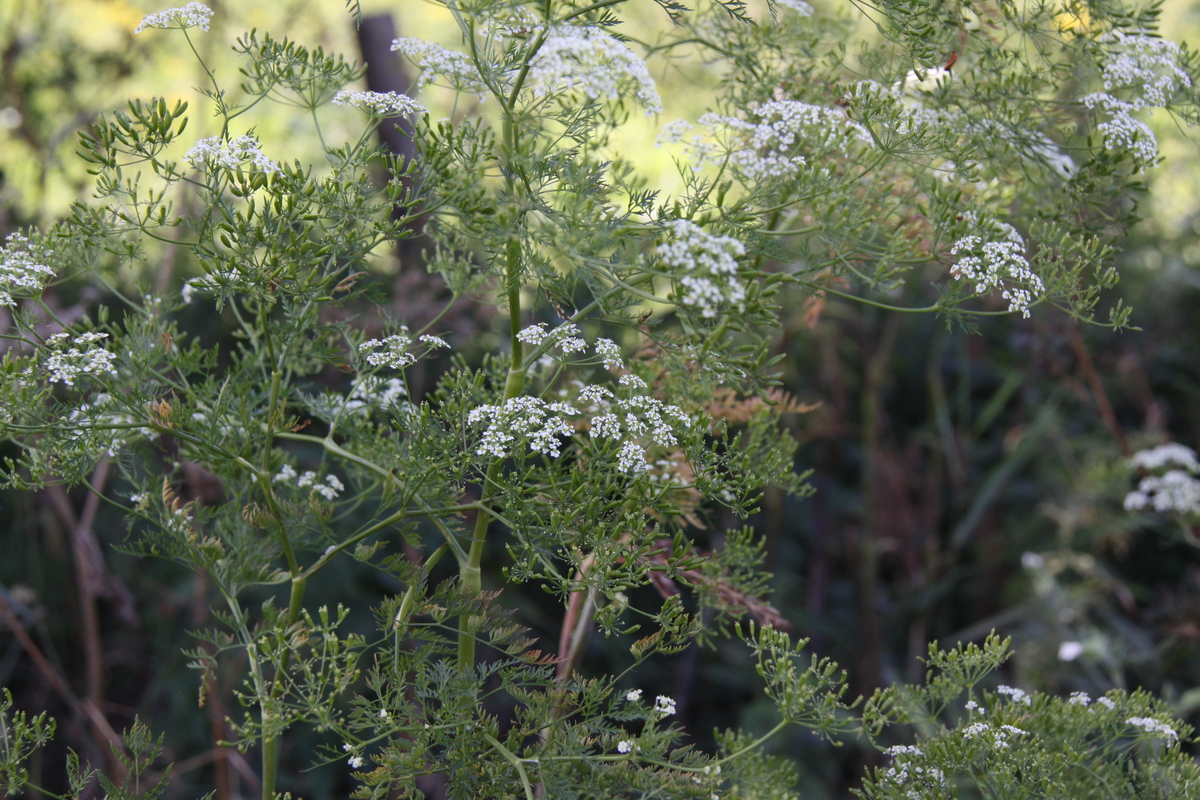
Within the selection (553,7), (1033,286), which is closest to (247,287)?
(553,7)

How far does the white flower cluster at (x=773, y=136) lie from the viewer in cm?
108

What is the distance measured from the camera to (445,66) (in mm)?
998

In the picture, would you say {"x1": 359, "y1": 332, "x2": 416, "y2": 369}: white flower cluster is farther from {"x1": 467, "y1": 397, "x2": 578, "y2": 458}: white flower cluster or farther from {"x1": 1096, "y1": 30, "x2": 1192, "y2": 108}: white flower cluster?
{"x1": 1096, "y1": 30, "x2": 1192, "y2": 108}: white flower cluster

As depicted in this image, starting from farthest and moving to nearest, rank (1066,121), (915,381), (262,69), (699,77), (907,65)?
(915,381) → (699,77) → (1066,121) → (907,65) → (262,69)

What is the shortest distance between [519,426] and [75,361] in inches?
19.9

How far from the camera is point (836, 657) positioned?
Result: 314 centimetres

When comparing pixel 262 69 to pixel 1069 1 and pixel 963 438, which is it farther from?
pixel 963 438

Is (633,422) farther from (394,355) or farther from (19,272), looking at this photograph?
(19,272)

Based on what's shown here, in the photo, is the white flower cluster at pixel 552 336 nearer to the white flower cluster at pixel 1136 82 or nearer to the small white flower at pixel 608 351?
the small white flower at pixel 608 351

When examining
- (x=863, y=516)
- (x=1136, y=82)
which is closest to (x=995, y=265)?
(x=1136, y=82)

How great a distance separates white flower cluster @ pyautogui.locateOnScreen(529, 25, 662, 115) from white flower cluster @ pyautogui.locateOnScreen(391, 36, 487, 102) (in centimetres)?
12

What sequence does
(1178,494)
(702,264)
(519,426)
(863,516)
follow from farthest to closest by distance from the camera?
(863,516) < (1178,494) < (519,426) < (702,264)

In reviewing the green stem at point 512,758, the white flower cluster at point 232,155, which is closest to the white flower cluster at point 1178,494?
the green stem at point 512,758

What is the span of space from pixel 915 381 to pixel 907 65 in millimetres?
2783
